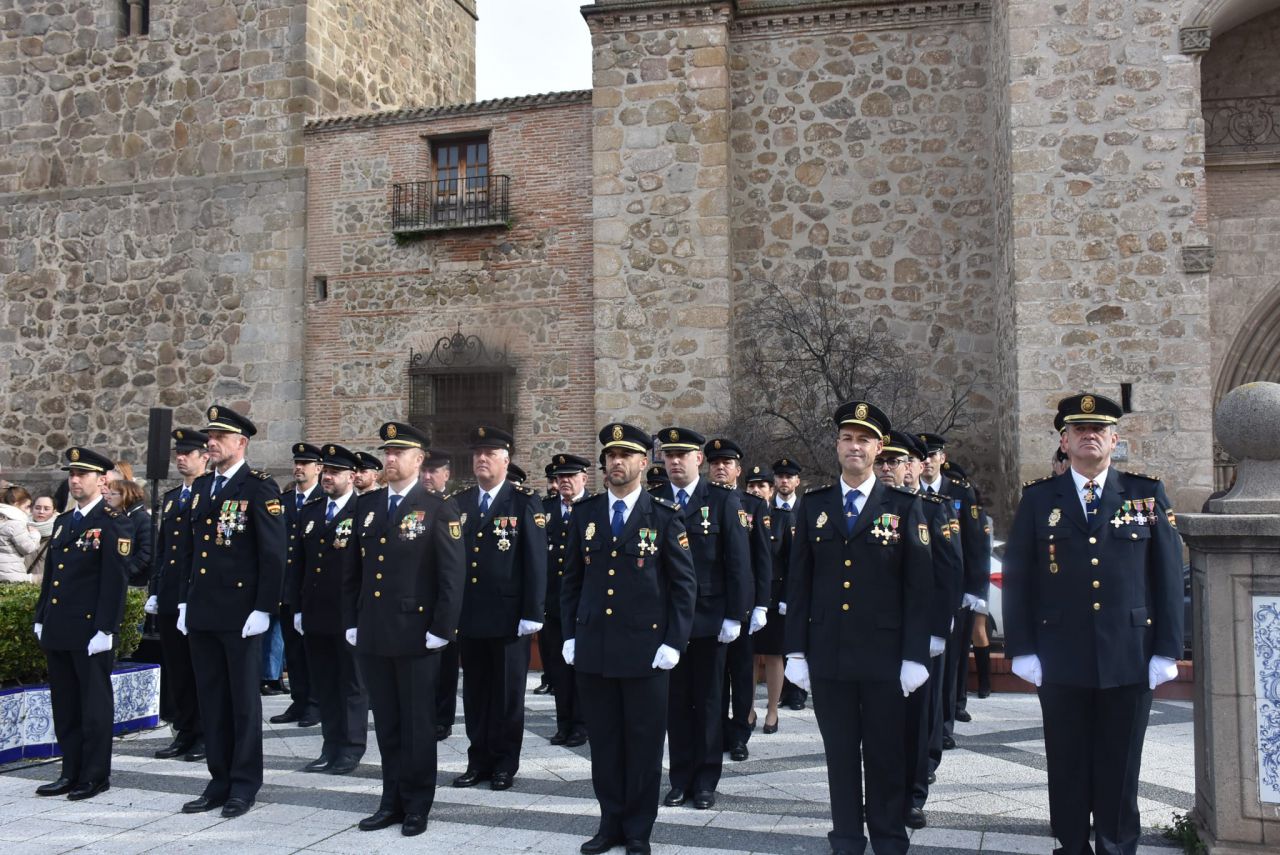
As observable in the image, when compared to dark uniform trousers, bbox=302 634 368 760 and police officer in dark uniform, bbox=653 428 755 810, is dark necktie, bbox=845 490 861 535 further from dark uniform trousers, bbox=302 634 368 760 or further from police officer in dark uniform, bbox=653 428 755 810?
dark uniform trousers, bbox=302 634 368 760

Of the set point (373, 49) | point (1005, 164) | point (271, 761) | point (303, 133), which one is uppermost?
point (373, 49)

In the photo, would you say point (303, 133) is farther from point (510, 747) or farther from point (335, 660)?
point (510, 747)

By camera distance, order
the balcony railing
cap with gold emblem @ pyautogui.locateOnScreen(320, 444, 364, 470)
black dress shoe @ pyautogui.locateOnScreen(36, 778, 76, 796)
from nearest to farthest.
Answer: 1. black dress shoe @ pyautogui.locateOnScreen(36, 778, 76, 796)
2. cap with gold emblem @ pyautogui.locateOnScreen(320, 444, 364, 470)
3. the balcony railing

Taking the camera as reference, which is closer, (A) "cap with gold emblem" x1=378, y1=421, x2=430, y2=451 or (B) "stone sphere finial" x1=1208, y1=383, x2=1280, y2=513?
(B) "stone sphere finial" x1=1208, y1=383, x2=1280, y2=513

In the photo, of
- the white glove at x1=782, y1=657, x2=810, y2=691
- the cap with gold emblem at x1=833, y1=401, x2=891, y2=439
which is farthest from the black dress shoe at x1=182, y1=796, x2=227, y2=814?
the cap with gold emblem at x1=833, y1=401, x2=891, y2=439

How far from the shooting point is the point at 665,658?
17.4ft

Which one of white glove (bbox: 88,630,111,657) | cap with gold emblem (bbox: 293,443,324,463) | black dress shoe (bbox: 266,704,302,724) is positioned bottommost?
black dress shoe (bbox: 266,704,302,724)

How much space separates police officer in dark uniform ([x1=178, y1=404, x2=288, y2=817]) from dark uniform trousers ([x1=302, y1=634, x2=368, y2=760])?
0.97 meters

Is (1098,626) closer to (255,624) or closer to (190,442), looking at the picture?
(255,624)

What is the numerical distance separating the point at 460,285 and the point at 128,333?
529cm

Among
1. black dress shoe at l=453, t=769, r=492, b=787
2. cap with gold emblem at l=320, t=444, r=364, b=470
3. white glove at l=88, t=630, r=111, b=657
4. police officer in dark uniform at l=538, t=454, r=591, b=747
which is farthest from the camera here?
cap with gold emblem at l=320, t=444, r=364, b=470

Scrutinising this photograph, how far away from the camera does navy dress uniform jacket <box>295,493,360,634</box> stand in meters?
7.39

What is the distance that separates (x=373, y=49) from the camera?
1952 cm

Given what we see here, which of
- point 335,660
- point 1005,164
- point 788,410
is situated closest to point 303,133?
point 788,410
